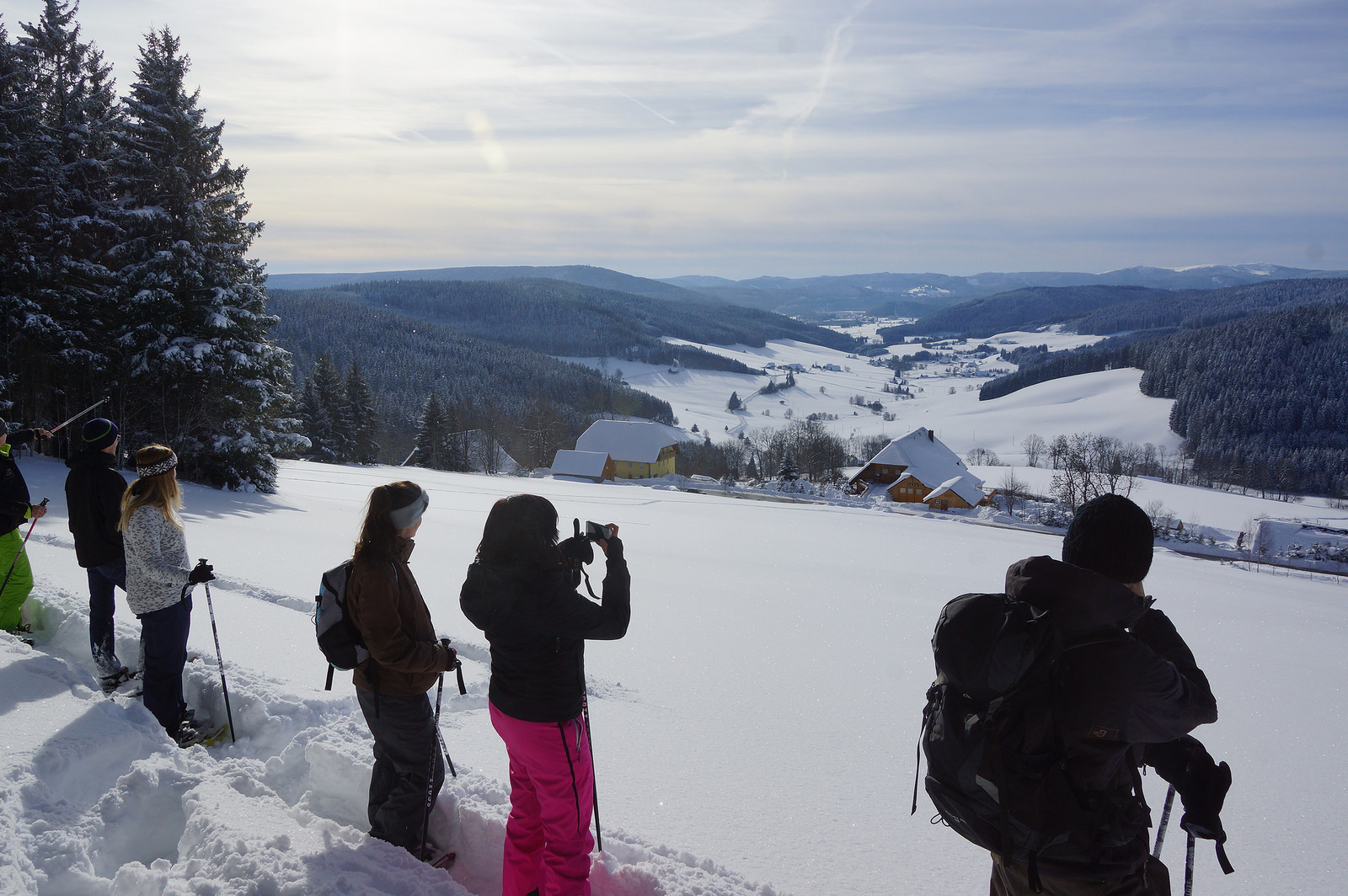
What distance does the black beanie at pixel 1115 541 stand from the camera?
6.89 ft

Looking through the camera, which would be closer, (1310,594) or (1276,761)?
(1276,761)

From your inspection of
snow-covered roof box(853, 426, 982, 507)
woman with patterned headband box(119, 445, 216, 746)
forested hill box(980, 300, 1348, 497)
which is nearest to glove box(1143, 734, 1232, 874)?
woman with patterned headband box(119, 445, 216, 746)

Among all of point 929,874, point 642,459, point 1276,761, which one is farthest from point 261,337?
point 642,459

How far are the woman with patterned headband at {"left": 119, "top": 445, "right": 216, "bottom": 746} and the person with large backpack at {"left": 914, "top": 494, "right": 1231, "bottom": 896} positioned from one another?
4092 mm

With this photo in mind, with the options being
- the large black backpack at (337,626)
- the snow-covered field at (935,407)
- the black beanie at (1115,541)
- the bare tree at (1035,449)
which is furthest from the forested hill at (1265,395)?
the large black backpack at (337,626)

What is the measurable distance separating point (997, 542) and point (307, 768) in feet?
54.4

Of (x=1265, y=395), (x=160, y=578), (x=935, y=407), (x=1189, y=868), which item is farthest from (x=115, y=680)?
(x=935, y=407)

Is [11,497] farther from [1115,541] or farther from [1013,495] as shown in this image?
[1013,495]

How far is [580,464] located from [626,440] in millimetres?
7833

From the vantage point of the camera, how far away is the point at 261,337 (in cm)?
1797

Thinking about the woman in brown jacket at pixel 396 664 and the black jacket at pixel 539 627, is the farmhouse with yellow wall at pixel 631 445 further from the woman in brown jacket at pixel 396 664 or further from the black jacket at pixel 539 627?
the black jacket at pixel 539 627

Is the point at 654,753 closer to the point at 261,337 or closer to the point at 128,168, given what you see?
the point at 261,337

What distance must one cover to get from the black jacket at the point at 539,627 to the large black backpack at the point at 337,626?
2.00ft

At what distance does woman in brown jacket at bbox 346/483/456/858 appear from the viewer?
2.91 metres
